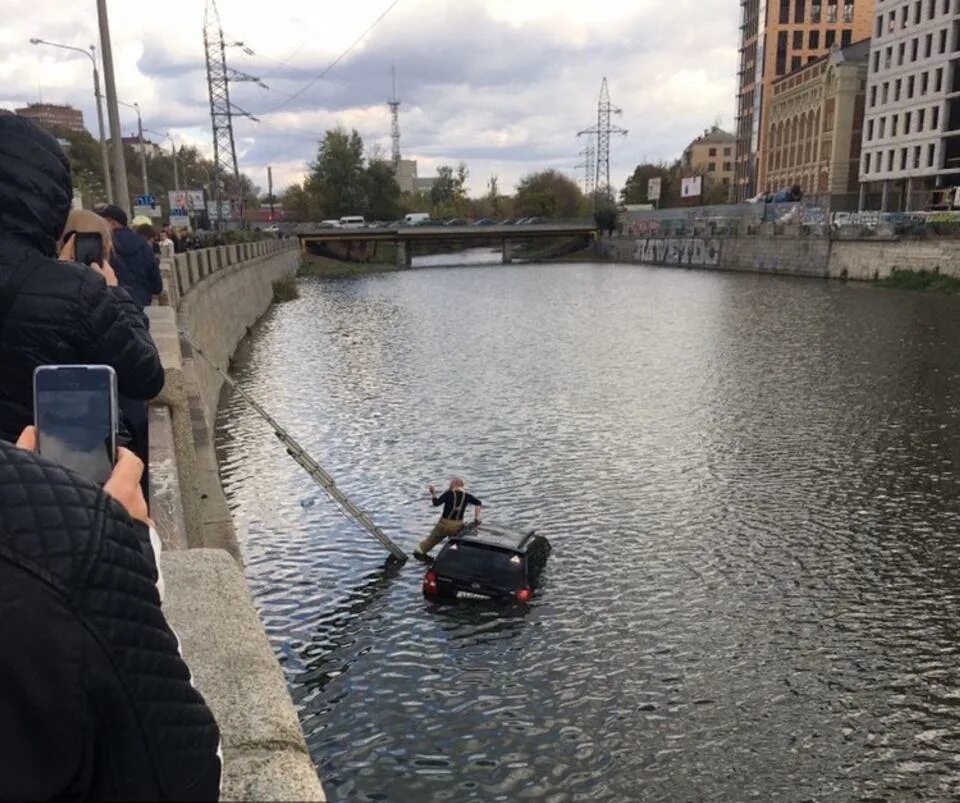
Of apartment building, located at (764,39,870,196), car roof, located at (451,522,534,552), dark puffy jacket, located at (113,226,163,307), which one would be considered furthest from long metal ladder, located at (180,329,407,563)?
apartment building, located at (764,39,870,196)

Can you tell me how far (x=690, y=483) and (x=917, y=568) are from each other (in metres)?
5.85

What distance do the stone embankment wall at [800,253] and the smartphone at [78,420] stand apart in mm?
66869

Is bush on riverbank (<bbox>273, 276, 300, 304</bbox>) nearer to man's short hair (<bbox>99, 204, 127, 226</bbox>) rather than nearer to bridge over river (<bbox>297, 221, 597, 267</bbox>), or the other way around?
bridge over river (<bbox>297, 221, 597, 267</bbox>)

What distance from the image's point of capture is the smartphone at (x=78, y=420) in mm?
2551

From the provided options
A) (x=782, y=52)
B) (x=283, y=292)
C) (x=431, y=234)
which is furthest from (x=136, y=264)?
(x=782, y=52)

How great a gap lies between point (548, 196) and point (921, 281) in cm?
9780

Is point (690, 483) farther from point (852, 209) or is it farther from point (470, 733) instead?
point (852, 209)

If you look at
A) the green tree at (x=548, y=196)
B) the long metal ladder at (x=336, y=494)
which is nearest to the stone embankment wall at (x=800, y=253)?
the green tree at (x=548, y=196)

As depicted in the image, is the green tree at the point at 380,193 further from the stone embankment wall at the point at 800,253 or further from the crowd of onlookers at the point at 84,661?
the crowd of onlookers at the point at 84,661

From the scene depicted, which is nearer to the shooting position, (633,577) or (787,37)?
(633,577)

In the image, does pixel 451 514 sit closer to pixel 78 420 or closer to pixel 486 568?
pixel 486 568

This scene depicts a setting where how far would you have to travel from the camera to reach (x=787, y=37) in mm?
111750

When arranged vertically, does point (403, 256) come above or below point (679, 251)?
below

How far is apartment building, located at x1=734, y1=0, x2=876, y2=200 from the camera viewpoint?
110000mm
